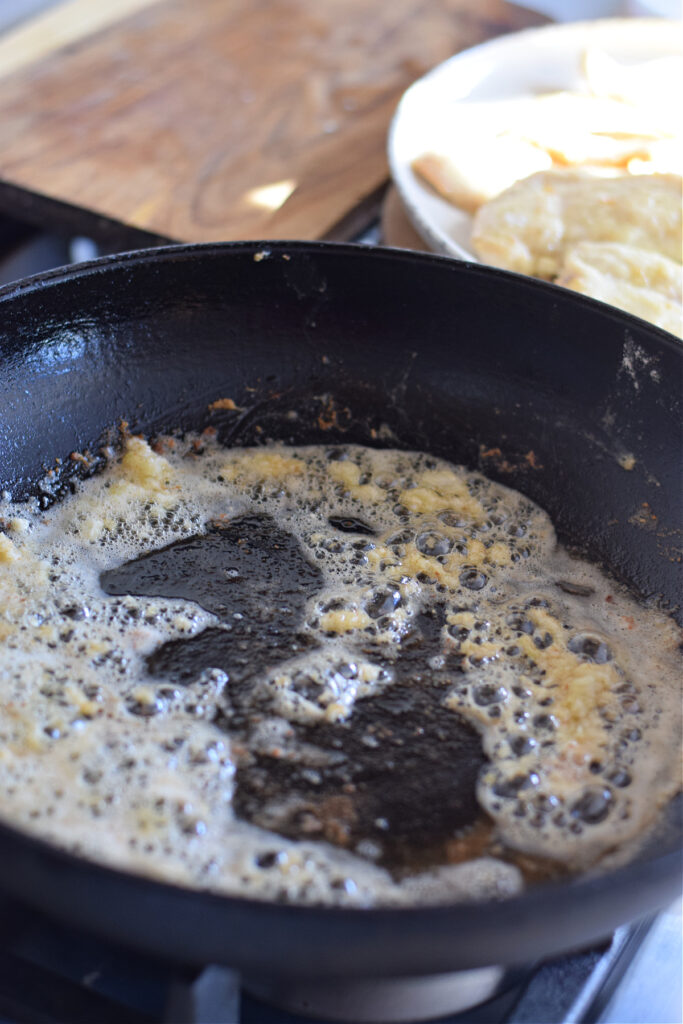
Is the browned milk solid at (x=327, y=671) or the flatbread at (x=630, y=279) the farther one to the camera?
the flatbread at (x=630, y=279)

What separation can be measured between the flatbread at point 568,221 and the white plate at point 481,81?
5 centimetres

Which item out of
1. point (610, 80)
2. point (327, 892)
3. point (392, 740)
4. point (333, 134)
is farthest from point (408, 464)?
point (610, 80)

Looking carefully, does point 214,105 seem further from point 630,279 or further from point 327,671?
point 327,671

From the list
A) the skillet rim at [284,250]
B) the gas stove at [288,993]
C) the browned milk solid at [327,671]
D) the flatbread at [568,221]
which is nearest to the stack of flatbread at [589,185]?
the flatbread at [568,221]

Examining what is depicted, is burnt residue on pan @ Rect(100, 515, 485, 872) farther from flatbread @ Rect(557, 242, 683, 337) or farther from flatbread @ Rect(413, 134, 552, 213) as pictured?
flatbread @ Rect(413, 134, 552, 213)

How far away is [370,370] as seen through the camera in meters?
1.02

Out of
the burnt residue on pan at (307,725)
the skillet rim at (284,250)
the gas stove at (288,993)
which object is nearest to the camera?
the gas stove at (288,993)

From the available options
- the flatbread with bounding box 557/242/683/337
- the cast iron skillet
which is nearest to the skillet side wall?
the cast iron skillet

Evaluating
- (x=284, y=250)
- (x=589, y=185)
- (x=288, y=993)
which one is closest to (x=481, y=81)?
(x=589, y=185)

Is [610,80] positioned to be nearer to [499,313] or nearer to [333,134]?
[333,134]

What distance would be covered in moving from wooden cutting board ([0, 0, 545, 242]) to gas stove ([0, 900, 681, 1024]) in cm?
89

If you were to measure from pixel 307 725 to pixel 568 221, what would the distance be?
2.38 feet

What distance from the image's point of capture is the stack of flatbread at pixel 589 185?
42.1 inches

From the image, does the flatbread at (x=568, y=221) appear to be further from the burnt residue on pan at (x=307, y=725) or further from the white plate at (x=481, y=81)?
the burnt residue on pan at (x=307, y=725)
